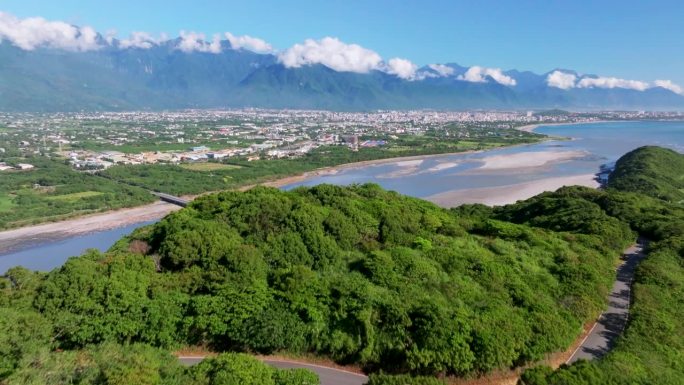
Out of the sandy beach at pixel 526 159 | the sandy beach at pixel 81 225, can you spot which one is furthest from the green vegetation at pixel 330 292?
the sandy beach at pixel 526 159

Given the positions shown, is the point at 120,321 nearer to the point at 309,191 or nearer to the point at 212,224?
the point at 212,224

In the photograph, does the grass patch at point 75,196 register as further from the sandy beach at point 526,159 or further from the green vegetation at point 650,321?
the sandy beach at point 526,159

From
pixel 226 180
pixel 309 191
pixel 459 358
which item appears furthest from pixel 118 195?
pixel 459 358

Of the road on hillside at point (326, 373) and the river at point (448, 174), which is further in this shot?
the river at point (448, 174)

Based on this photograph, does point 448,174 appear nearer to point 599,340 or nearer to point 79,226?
point 79,226

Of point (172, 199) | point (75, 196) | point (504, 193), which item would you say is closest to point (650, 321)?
point (504, 193)

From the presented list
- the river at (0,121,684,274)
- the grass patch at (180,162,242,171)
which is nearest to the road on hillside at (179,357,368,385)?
the river at (0,121,684,274)
